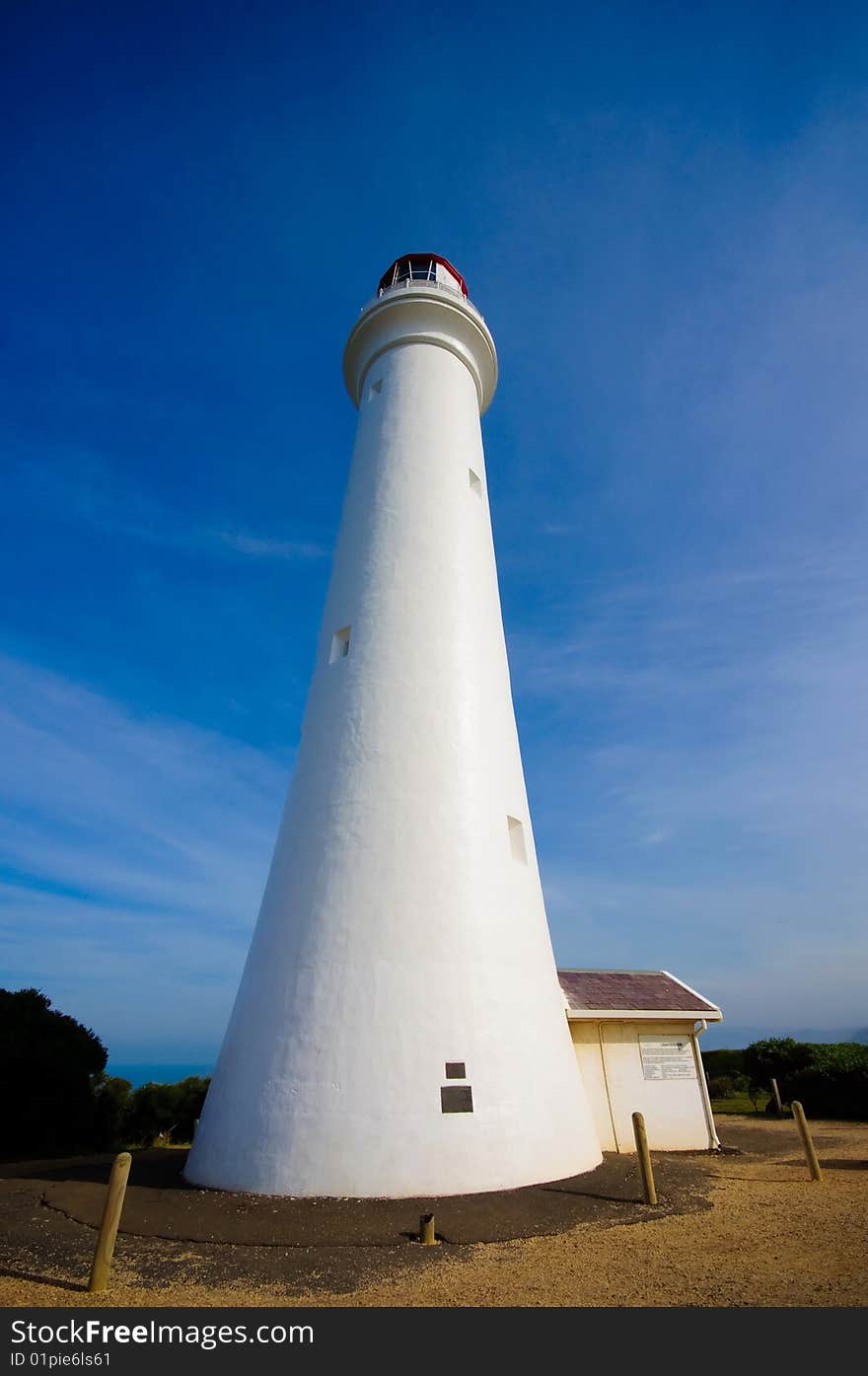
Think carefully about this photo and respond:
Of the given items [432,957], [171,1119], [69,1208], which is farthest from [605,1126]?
[171,1119]

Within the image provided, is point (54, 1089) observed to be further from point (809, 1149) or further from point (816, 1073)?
point (816, 1073)

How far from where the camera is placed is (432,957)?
8672 millimetres

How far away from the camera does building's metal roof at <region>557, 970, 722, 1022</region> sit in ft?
44.1

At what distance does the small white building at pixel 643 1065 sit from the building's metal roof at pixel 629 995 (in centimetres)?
2

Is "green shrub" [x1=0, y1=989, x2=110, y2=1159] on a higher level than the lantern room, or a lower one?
lower

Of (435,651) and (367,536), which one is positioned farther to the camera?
(367,536)

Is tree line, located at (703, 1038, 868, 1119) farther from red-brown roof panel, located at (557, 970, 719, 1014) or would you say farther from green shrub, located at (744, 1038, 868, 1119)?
red-brown roof panel, located at (557, 970, 719, 1014)

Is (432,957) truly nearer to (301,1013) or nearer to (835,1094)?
(301,1013)

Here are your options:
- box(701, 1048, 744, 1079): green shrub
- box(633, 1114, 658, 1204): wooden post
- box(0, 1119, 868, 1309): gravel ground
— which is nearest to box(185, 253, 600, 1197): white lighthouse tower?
box(633, 1114, 658, 1204): wooden post

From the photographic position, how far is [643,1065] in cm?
1337

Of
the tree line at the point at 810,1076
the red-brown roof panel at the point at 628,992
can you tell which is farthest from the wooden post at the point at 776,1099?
the red-brown roof panel at the point at 628,992

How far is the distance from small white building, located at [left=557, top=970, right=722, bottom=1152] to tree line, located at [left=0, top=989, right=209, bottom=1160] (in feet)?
32.3

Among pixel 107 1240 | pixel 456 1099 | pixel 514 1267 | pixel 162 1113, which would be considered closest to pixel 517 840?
pixel 456 1099
